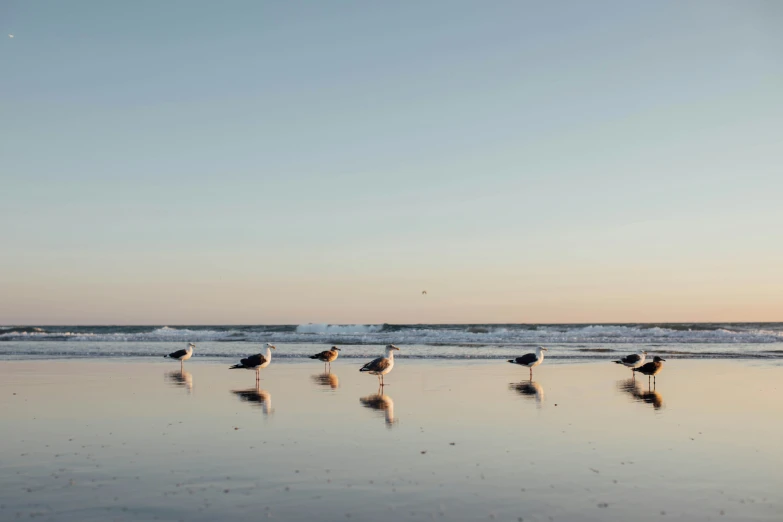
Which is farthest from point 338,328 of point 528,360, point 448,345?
point 528,360

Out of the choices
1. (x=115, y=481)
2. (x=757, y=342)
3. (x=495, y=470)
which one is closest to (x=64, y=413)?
(x=115, y=481)

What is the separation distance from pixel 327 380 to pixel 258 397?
14.1 feet

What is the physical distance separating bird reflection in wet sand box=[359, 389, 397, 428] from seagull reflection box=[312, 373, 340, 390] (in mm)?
2201

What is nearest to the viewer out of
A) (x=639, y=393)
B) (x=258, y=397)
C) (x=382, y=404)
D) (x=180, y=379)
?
(x=382, y=404)

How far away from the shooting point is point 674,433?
37.9ft

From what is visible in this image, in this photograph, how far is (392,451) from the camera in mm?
10133

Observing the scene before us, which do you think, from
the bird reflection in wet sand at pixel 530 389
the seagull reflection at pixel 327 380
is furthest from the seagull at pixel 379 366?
the bird reflection in wet sand at pixel 530 389

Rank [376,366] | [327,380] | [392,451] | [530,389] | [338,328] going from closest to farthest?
1. [392,451]
2. [530,389]
3. [376,366]
4. [327,380]
5. [338,328]

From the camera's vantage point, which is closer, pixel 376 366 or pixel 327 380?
pixel 376 366

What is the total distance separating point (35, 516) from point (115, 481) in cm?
147

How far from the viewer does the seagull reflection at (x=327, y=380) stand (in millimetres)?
19109

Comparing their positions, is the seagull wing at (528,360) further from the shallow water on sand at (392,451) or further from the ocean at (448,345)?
the ocean at (448,345)

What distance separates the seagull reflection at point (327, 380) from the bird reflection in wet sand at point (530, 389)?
5.13 metres

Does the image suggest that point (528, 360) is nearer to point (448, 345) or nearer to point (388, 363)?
point (388, 363)
